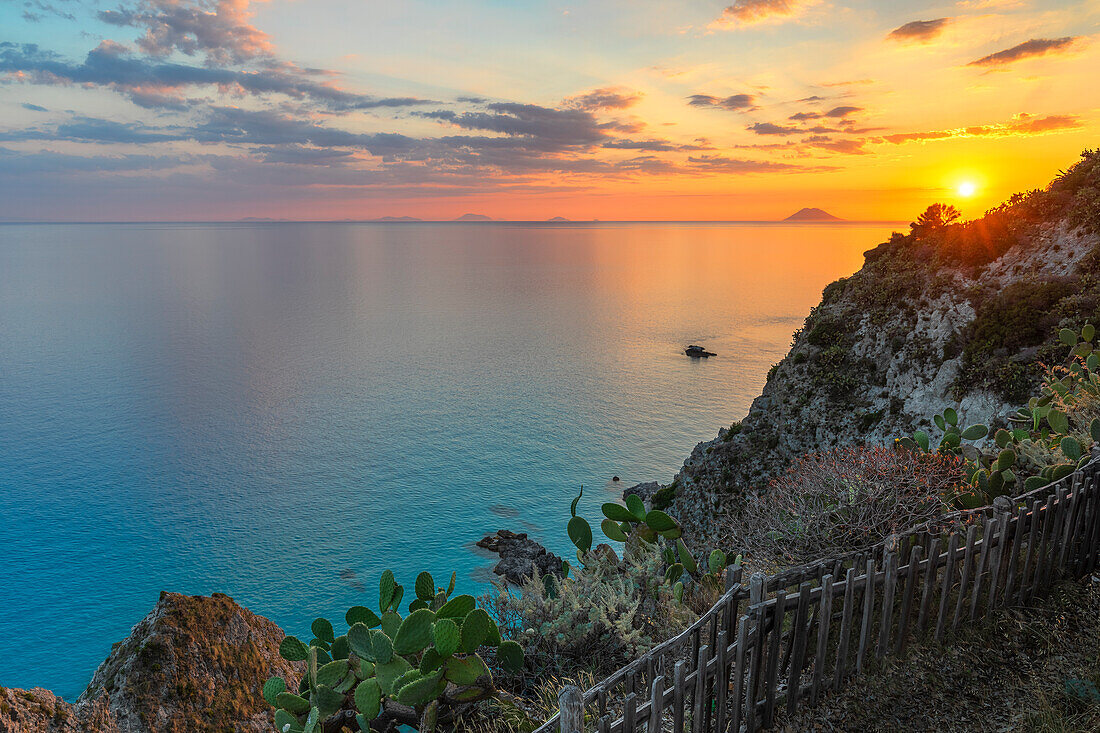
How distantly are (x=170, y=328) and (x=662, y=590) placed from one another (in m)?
116

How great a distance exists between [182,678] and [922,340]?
23.5 meters

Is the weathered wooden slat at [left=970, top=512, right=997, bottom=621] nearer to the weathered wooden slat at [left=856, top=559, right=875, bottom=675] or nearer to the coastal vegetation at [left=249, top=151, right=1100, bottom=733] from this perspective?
A: the coastal vegetation at [left=249, top=151, right=1100, bottom=733]

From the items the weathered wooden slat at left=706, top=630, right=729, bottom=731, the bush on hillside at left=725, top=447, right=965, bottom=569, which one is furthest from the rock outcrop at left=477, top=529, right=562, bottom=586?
the weathered wooden slat at left=706, top=630, right=729, bottom=731

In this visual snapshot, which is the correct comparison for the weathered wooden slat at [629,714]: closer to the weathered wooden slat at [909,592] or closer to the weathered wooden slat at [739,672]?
the weathered wooden slat at [739,672]

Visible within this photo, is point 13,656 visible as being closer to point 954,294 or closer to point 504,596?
point 504,596

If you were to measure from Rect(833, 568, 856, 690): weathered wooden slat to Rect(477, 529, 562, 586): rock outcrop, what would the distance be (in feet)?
72.6

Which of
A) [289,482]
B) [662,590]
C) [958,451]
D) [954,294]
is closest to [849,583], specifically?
[662,590]

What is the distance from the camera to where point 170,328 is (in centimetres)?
10512

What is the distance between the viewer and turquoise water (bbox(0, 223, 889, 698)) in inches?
1455

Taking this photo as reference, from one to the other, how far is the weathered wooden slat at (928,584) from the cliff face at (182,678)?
32.6ft

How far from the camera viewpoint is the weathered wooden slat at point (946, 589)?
6.66 metres

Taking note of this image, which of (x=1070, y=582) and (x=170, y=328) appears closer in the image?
(x=1070, y=582)

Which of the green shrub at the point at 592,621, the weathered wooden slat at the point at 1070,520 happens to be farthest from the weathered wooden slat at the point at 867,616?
the weathered wooden slat at the point at 1070,520

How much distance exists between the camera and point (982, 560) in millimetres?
6824
